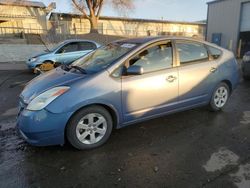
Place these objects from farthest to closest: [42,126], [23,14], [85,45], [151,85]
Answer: [23,14] → [85,45] → [151,85] → [42,126]

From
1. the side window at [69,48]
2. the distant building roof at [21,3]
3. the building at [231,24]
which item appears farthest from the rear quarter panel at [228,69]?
the distant building roof at [21,3]

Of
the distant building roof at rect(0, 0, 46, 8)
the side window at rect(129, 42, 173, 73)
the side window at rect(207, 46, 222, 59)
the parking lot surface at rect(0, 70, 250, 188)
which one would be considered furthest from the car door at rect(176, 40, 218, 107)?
the distant building roof at rect(0, 0, 46, 8)

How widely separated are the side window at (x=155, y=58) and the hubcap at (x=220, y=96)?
1.48m

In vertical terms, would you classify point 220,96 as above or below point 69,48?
below

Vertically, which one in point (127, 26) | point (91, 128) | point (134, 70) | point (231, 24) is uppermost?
point (127, 26)

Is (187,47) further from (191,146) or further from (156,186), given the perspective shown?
(156,186)

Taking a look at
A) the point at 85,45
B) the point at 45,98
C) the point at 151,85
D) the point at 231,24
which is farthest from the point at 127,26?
the point at 45,98

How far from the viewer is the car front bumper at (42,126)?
117 inches

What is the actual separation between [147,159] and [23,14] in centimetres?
2776

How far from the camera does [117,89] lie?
11.1 ft

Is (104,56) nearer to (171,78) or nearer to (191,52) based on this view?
(171,78)

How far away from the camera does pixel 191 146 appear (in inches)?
135

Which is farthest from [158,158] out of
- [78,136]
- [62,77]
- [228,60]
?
[228,60]

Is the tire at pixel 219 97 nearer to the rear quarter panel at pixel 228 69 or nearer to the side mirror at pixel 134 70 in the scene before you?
the rear quarter panel at pixel 228 69
